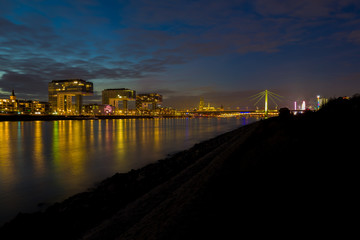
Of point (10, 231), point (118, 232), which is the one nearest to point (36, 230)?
point (10, 231)

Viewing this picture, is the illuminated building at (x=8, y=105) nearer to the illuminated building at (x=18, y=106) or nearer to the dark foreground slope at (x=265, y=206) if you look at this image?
the illuminated building at (x=18, y=106)

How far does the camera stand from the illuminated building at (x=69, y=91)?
175 metres

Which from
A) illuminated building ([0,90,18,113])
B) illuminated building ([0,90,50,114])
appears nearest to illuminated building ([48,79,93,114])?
illuminated building ([0,90,50,114])

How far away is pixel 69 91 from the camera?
591ft

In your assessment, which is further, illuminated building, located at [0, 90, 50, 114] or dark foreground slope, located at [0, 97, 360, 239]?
illuminated building, located at [0, 90, 50, 114]

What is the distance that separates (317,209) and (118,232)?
4603 mm

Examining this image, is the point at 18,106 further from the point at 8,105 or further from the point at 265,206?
the point at 265,206

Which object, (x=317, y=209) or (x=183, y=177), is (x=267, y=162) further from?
(x=183, y=177)

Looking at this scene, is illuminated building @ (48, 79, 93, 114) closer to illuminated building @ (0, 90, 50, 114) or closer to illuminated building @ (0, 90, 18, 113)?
illuminated building @ (0, 90, 50, 114)

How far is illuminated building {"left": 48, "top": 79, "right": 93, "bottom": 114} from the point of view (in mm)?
175125

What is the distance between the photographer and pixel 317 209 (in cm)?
→ 314

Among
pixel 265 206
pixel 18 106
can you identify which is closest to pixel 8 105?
pixel 18 106

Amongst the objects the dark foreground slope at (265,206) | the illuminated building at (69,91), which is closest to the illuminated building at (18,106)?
the illuminated building at (69,91)

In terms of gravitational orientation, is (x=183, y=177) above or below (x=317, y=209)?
below
